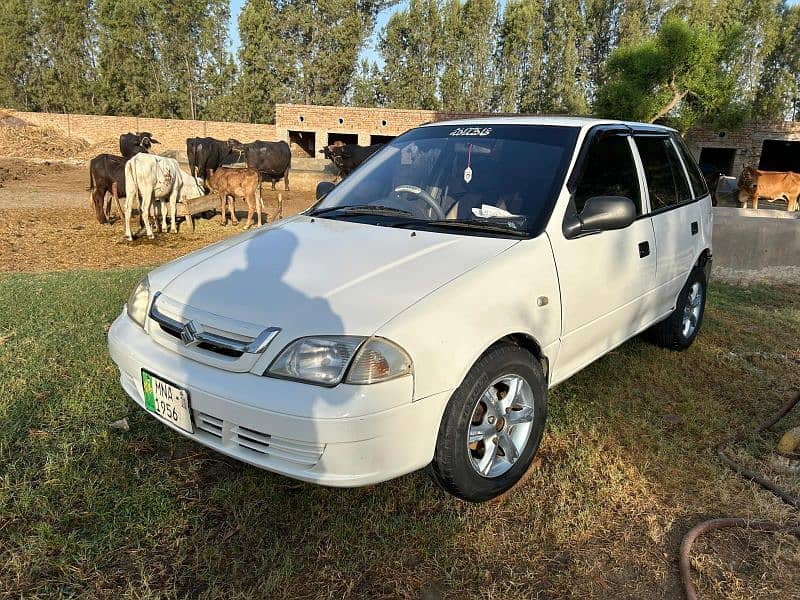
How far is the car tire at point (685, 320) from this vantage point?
4465mm

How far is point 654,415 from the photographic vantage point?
3627mm

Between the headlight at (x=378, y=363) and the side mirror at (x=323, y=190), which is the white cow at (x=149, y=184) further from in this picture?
the headlight at (x=378, y=363)

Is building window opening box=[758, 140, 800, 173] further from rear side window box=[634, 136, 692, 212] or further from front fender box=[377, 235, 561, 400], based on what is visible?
front fender box=[377, 235, 561, 400]

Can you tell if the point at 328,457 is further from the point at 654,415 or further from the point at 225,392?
the point at 654,415

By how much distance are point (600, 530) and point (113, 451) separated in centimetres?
249

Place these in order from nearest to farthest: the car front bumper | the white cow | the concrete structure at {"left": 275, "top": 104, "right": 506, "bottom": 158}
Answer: the car front bumper, the white cow, the concrete structure at {"left": 275, "top": 104, "right": 506, "bottom": 158}

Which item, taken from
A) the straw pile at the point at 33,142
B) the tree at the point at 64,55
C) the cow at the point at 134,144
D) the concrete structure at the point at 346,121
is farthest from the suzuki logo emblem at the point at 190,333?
the tree at the point at 64,55

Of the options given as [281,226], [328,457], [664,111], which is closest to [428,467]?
[328,457]

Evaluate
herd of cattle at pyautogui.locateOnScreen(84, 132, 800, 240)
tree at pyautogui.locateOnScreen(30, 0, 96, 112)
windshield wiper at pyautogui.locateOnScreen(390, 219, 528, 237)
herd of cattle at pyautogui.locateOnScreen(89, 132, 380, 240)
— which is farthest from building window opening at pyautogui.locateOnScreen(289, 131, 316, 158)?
windshield wiper at pyautogui.locateOnScreen(390, 219, 528, 237)

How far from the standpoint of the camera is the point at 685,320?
4.60 metres

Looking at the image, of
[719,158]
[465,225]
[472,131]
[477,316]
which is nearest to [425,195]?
[465,225]

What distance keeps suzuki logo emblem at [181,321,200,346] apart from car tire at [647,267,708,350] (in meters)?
3.65

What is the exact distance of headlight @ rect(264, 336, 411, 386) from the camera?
2109mm

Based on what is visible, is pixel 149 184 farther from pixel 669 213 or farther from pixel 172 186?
pixel 669 213
